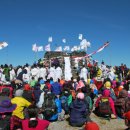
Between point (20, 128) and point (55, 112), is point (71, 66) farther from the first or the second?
point (20, 128)

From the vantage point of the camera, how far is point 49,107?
1340 cm

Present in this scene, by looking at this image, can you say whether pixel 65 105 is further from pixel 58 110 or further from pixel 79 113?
pixel 79 113

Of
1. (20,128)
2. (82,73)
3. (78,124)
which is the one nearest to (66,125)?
(78,124)

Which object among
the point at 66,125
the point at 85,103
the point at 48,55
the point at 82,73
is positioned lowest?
the point at 66,125

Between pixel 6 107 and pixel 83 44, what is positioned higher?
pixel 83 44

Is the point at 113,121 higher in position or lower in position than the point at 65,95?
lower

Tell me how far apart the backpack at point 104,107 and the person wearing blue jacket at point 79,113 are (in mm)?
1229

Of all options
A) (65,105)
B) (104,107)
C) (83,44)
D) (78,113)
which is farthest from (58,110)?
(83,44)

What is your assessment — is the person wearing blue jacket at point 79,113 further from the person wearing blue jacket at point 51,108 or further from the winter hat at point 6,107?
the winter hat at point 6,107

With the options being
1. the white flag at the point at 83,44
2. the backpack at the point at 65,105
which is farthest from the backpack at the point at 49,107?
the white flag at the point at 83,44

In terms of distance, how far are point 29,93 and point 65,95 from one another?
1728 millimetres

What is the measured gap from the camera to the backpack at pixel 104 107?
1383cm

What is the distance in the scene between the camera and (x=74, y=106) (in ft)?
42.5

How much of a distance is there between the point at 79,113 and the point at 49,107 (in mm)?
1346
